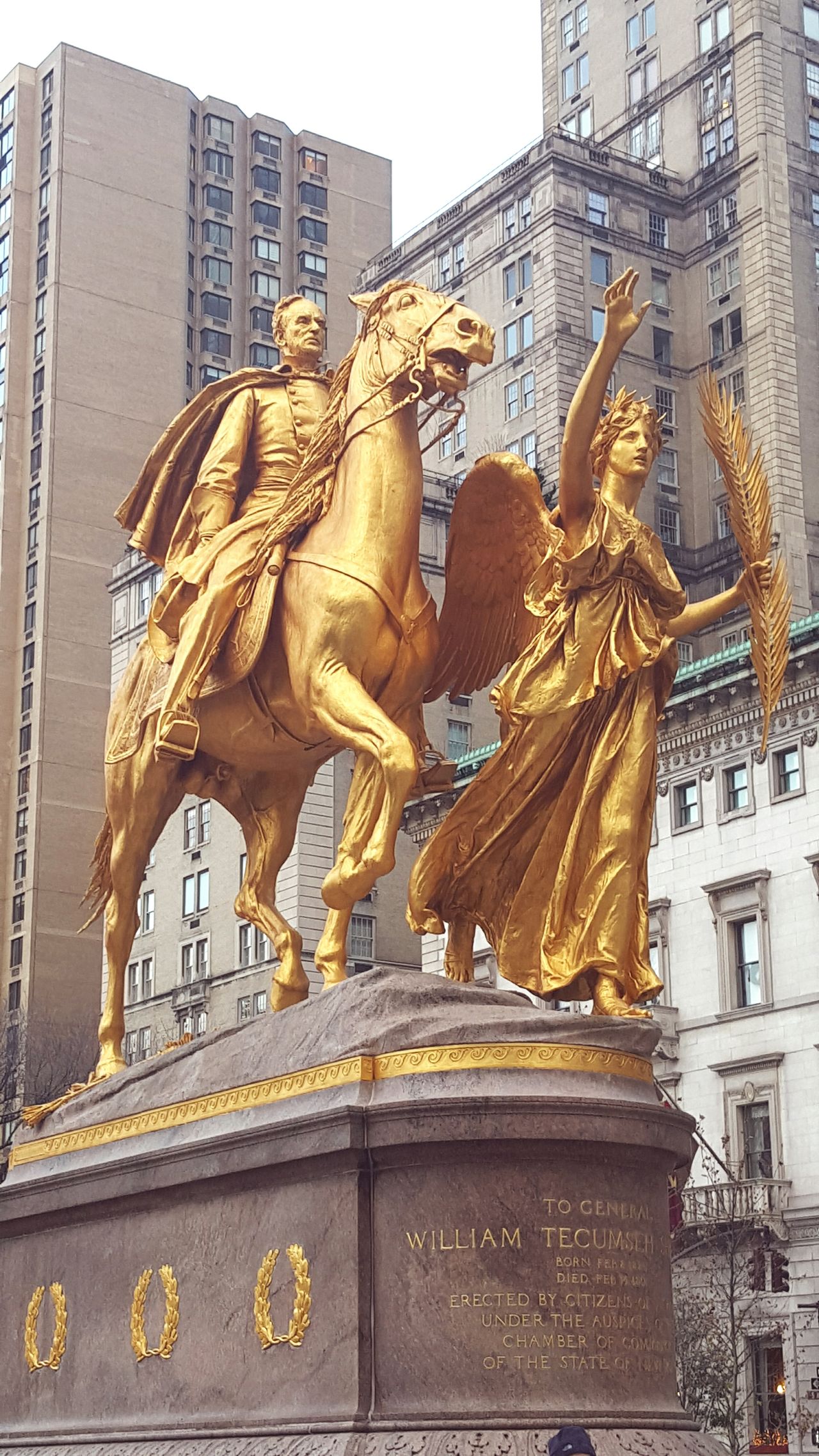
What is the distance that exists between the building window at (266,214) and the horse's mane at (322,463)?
9588 centimetres

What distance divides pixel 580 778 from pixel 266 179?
9964 centimetres

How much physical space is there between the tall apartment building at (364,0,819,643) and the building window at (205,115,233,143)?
25.8 meters

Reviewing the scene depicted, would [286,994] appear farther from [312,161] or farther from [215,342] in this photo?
[312,161]

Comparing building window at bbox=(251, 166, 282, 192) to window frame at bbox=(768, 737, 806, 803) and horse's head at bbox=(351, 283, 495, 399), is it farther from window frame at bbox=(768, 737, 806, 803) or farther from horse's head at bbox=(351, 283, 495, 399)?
horse's head at bbox=(351, 283, 495, 399)

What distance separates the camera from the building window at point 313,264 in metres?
109

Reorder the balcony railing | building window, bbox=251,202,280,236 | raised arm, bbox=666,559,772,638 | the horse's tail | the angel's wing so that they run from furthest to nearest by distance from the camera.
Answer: building window, bbox=251,202,280,236 < the balcony railing < the horse's tail < the angel's wing < raised arm, bbox=666,559,772,638

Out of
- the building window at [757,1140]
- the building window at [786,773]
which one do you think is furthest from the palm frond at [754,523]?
the building window at [757,1140]

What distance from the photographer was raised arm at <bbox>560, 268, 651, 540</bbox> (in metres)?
13.4

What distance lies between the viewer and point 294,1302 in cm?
1235

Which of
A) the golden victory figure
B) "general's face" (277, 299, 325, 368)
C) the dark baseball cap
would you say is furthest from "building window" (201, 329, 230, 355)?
the dark baseball cap

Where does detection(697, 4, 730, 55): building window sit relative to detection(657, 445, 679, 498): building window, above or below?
above

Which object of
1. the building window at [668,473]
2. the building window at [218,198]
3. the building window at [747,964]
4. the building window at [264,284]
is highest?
the building window at [218,198]

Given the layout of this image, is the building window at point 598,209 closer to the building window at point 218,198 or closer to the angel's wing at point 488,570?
the building window at point 218,198

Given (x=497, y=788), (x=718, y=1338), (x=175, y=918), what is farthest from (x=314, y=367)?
(x=175, y=918)
